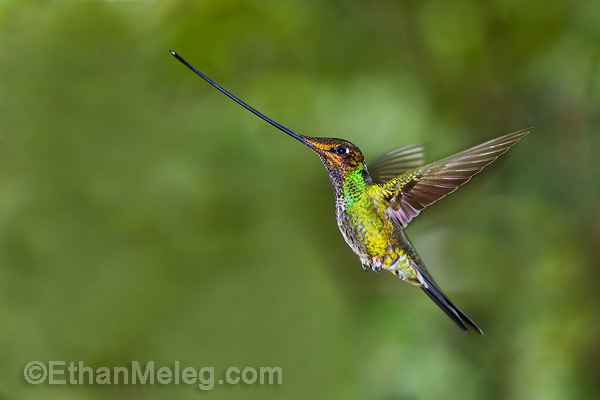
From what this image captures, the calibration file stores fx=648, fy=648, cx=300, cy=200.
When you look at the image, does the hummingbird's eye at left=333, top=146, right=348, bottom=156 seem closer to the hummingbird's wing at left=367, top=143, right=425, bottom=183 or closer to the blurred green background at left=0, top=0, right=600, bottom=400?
the hummingbird's wing at left=367, top=143, right=425, bottom=183

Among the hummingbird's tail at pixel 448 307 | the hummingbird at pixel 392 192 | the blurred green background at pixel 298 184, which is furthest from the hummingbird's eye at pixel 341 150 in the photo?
the blurred green background at pixel 298 184

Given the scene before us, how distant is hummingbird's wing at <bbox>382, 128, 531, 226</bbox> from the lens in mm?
410

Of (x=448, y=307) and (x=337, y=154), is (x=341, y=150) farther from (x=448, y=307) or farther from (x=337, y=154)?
(x=448, y=307)

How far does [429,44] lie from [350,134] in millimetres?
272

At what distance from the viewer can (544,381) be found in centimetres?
131

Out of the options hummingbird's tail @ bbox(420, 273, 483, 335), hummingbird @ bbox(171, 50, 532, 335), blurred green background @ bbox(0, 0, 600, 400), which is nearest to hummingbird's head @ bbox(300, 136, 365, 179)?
hummingbird @ bbox(171, 50, 532, 335)

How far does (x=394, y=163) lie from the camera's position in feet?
1.94

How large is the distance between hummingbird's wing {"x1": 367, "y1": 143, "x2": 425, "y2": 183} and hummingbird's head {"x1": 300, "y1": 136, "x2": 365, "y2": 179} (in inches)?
2.8

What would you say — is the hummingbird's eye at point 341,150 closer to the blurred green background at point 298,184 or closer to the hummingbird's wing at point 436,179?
the hummingbird's wing at point 436,179

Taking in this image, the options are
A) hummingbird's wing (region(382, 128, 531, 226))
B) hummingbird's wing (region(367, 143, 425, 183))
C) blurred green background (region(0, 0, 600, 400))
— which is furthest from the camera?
blurred green background (region(0, 0, 600, 400))

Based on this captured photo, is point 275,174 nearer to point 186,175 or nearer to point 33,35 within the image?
point 186,175

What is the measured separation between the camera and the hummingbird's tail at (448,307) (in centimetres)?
45

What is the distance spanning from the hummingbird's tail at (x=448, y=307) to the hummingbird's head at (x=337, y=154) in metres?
0.11

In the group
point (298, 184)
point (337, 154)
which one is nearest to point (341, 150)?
point (337, 154)
